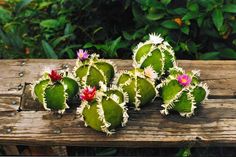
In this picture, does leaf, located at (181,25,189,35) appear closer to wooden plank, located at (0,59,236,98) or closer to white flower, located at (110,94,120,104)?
wooden plank, located at (0,59,236,98)

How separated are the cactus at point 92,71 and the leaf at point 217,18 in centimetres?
71

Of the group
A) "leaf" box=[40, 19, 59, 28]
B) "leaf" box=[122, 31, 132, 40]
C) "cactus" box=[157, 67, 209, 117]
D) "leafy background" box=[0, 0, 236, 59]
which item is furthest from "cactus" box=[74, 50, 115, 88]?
"leaf" box=[40, 19, 59, 28]

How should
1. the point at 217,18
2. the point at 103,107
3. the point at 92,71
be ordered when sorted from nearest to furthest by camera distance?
1. the point at 103,107
2. the point at 92,71
3. the point at 217,18

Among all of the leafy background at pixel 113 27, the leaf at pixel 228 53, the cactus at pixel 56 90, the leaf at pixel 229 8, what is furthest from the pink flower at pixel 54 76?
the leaf at pixel 228 53

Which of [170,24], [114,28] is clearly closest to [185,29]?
[170,24]

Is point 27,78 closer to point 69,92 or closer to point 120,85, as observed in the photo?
point 69,92

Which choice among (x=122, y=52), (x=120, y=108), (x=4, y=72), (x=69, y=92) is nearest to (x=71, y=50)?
(x=122, y=52)

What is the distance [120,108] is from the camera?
1937mm

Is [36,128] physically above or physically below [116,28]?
below

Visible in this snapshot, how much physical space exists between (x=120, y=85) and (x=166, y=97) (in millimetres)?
204

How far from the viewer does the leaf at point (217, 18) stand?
254cm

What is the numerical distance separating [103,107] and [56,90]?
248mm

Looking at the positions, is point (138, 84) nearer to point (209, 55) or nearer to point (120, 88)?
point (120, 88)

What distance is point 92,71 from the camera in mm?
2107
